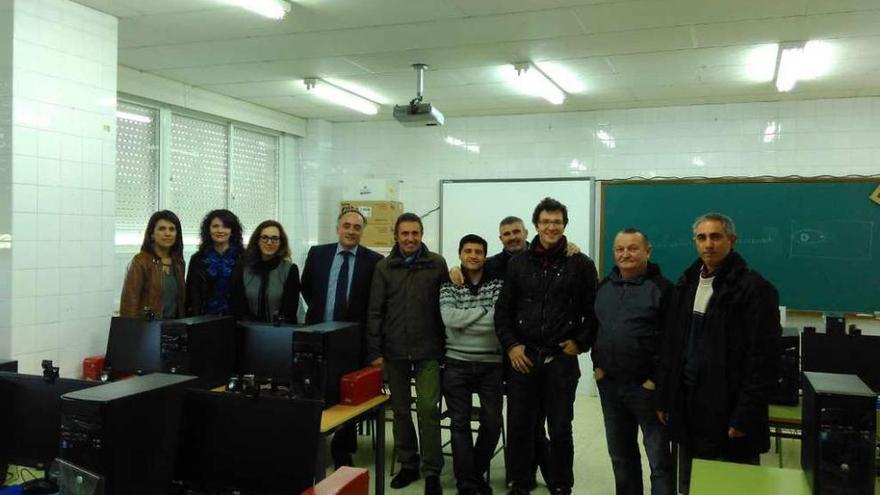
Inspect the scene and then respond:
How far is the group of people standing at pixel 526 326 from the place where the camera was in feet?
8.84

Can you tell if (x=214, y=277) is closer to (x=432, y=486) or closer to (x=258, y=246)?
(x=258, y=246)

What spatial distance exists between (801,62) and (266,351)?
3.99m

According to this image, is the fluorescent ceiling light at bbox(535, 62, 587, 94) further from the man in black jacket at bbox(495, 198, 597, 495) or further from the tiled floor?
the tiled floor

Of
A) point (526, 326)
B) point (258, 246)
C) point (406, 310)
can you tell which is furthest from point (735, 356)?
point (258, 246)

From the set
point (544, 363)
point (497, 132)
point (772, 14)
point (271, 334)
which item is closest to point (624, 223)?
point (497, 132)

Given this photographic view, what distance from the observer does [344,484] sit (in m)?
1.97

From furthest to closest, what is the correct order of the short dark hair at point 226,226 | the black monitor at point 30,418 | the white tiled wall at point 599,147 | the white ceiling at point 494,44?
the white tiled wall at point 599,147 → the short dark hair at point 226,226 → the white ceiling at point 494,44 → the black monitor at point 30,418

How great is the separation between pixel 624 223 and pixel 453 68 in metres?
2.34

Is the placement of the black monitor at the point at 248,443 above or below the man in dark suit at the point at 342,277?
below

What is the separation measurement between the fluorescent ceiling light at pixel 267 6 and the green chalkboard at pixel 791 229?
3728 millimetres

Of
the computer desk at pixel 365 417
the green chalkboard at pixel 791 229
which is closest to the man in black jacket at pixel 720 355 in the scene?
the computer desk at pixel 365 417

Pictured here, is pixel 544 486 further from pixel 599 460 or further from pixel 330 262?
pixel 330 262

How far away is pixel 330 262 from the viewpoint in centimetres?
407

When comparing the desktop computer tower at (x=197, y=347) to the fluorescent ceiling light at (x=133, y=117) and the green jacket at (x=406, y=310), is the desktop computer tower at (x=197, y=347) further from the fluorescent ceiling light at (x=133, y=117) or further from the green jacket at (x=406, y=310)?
the fluorescent ceiling light at (x=133, y=117)
